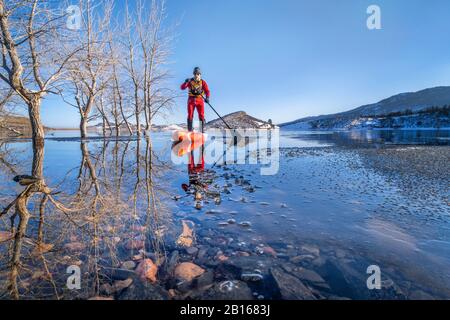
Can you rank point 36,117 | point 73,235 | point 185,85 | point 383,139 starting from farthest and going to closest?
point 383,139
point 185,85
point 36,117
point 73,235

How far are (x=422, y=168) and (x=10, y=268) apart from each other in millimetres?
8507

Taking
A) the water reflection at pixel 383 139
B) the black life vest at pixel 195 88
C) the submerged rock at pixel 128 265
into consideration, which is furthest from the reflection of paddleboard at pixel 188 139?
the submerged rock at pixel 128 265

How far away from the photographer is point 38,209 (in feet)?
9.66

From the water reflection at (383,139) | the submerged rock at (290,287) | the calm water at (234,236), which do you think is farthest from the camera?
the water reflection at (383,139)

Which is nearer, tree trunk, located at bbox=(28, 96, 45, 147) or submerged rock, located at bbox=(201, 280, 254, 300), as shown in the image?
submerged rock, located at bbox=(201, 280, 254, 300)

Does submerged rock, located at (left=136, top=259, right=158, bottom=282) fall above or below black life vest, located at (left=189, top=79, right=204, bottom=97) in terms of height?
below

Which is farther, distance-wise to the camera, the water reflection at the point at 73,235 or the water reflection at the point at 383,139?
the water reflection at the point at 383,139

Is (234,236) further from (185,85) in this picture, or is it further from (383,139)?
(383,139)

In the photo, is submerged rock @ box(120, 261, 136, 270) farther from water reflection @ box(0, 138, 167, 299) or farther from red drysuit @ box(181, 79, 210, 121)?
red drysuit @ box(181, 79, 210, 121)

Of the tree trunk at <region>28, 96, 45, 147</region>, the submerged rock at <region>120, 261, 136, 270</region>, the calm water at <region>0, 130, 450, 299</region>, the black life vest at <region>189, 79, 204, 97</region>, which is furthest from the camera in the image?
the black life vest at <region>189, 79, 204, 97</region>

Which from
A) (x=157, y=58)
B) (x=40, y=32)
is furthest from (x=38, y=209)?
(x=157, y=58)

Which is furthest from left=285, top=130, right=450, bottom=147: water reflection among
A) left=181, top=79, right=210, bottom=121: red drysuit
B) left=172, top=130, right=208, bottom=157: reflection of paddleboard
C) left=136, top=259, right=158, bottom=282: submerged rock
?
left=136, top=259, right=158, bottom=282: submerged rock

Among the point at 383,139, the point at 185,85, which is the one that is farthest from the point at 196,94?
the point at 383,139

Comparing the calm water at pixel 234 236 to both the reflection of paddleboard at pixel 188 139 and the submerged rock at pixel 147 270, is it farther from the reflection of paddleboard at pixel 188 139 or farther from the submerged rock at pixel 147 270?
the reflection of paddleboard at pixel 188 139
